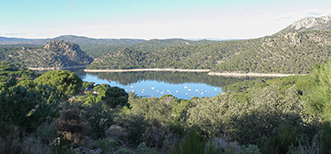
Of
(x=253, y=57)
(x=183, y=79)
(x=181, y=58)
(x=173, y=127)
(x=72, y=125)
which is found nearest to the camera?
(x=173, y=127)

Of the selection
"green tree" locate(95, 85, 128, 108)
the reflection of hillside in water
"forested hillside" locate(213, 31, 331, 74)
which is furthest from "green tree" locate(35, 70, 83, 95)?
"forested hillside" locate(213, 31, 331, 74)

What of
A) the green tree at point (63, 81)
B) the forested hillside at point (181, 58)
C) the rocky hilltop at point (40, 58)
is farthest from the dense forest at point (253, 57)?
the green tree at point (63, 81)

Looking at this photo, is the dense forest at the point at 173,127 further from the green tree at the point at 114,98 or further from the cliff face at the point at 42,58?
the cliff face at the point at 42,58

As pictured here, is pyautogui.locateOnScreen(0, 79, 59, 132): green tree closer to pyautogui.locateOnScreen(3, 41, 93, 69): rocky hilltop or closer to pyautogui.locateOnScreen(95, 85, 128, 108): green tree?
pyautogui.locateOnScreen(95, 85, 128, 108): green tree

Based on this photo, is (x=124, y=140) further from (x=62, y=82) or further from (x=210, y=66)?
(x=210, y=66)

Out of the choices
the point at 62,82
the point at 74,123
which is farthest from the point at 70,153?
the point at 62,82

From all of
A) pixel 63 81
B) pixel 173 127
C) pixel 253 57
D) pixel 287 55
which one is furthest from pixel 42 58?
pixel 173 127

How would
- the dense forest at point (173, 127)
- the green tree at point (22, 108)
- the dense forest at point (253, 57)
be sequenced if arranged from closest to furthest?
the dense forest at point (173, 127)
the green tree at point (22, 108)
the dense forest at point (253, 57)

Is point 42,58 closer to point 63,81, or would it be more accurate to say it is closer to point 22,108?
point 63,81
